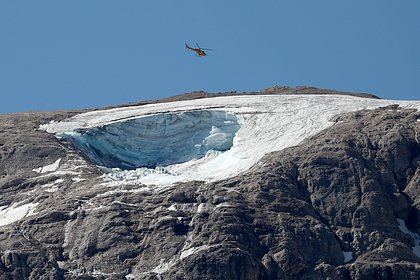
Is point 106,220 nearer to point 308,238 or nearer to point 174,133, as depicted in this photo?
point 308,238

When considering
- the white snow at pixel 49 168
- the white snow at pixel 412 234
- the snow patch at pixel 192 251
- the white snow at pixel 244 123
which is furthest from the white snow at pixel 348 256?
the white snow at pixel 49 168

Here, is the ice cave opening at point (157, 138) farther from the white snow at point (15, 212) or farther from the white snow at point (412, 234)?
the white snow at point (412, 234)

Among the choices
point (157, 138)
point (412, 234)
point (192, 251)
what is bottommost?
point (192, 251)

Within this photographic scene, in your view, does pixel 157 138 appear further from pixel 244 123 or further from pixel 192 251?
pixel 192 251

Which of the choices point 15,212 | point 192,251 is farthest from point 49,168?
point 192,251

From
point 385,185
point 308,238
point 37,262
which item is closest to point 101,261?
point 37,262

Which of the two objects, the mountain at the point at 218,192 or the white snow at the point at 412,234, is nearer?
the mountain at the point at 218,192
